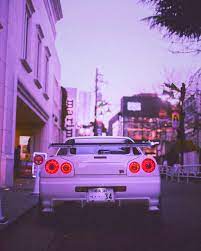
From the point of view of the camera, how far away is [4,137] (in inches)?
528

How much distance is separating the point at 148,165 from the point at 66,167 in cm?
122

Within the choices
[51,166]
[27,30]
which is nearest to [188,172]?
[27,30]

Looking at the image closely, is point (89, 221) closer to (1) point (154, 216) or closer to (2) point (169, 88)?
(1) point (154, 216)

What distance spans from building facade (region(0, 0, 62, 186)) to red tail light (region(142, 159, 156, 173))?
7.91m

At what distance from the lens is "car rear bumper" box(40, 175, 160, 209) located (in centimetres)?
598

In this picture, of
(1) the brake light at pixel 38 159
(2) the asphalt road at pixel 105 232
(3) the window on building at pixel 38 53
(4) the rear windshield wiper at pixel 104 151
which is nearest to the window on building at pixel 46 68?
(3) the window on building at pixel 38 53

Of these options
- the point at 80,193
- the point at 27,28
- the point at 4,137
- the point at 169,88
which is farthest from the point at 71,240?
the point at 169,88

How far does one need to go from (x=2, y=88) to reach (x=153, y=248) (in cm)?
958

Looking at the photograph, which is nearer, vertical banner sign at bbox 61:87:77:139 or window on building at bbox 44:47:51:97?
window on building at bbox 44:47:51:97

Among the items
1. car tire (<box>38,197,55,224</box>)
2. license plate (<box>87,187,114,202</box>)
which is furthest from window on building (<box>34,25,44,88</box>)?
license plate (<box>87,187,114,202</box>)

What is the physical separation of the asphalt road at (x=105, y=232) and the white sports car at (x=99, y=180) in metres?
0.39

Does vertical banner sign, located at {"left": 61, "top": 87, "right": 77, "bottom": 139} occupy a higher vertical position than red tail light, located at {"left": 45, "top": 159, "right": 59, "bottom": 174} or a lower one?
higher

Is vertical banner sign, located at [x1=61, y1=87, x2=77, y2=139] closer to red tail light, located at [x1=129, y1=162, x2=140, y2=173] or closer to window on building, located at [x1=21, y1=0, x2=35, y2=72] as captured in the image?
window on building, located at [x1=21, y1=0, x2=35, y2=72]

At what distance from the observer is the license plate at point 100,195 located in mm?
5949
